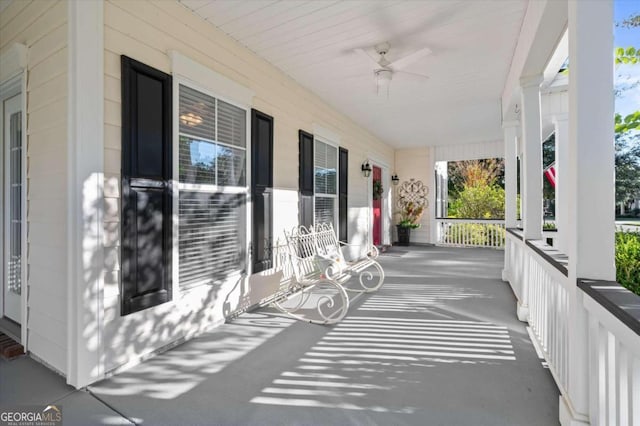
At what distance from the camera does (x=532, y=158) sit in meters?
3.07

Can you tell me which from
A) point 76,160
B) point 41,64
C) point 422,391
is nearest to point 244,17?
point 41,64

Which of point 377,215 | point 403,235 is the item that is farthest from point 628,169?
point 403,235

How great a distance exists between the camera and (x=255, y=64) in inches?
144

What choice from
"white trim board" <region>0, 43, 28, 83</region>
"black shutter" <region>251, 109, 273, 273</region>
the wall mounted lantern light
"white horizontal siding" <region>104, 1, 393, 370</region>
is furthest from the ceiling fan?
the wall mounted lantern light

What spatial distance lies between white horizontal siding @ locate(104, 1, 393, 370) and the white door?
137 centimetres

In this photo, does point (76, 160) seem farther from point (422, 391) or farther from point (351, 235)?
point (351, 235)

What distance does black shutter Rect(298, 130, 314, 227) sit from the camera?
4547mm

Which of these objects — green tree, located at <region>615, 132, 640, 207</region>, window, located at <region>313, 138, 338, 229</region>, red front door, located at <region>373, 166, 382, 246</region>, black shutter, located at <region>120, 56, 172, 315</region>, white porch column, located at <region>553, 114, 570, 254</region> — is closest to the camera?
black shutter, located at <region>120, 56, 172, 315</region>

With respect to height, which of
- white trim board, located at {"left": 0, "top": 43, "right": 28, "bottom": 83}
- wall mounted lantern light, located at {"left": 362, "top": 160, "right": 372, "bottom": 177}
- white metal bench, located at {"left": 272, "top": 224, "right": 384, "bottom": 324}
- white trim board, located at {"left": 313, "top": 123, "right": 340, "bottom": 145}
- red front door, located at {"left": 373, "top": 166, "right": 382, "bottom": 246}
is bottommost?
white metal bench, located at {"left": 272, "top": 224, "right": 384, "bottom": 324}

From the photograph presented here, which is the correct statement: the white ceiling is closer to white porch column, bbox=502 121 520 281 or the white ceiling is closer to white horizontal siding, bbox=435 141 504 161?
white porch column, bbox=502 121 520 281

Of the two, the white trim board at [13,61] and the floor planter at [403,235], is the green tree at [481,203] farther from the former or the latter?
the white trim board at [13,61]

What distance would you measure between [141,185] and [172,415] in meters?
1.50

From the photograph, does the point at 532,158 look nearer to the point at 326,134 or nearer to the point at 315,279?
the point at 315,279

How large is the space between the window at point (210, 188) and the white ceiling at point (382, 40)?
0.79m
